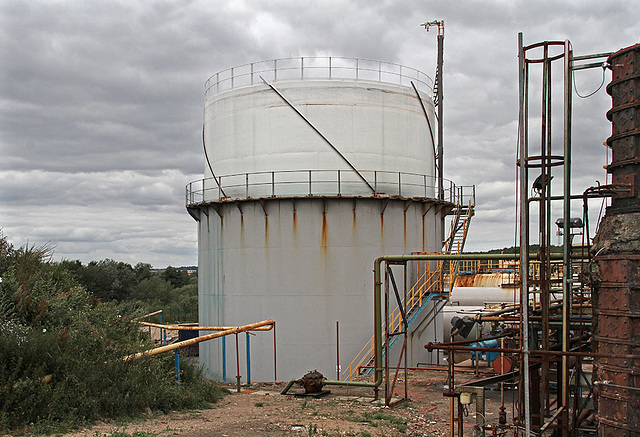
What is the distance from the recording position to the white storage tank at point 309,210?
20828 mm

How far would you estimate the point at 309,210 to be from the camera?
20.9 metres

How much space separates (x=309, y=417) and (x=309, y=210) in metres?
9.35

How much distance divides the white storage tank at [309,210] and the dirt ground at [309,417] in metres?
4.48

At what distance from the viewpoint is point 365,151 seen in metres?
21.7

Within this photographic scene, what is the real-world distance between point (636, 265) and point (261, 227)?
1375 cm

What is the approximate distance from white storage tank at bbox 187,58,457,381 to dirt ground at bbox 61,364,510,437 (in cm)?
448

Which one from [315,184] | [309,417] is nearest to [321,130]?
[315,184]

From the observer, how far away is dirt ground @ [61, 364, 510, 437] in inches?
441

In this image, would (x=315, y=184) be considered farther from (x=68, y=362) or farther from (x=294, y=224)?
(x=68, y=362)

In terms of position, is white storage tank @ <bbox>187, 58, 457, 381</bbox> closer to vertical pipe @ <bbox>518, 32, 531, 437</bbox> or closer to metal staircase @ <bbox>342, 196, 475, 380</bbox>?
metal staircase @ <bbox>342, 196, 475, 380</bbox>

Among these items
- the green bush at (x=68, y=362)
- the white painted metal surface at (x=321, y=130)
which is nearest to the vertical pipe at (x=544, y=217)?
the green bush at (x=68, y=362)

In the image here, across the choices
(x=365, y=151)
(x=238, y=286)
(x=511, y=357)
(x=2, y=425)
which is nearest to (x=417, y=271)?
(x=365, y=151)

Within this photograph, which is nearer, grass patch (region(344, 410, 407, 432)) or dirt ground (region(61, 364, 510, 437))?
dirt ground (region(61, 364, 510, 437))

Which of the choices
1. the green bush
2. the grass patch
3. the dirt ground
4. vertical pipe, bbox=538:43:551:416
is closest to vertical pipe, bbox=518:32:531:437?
vertical pipe, bbox=538:43:551:416
